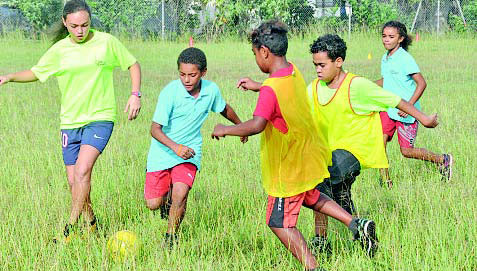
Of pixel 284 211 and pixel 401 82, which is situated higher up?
pixel 401 82

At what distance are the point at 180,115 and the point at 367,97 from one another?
141 centimetres

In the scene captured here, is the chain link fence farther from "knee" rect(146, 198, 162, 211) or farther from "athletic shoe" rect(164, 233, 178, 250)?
"athletic shoe" rect(164, 233, 178, 250)

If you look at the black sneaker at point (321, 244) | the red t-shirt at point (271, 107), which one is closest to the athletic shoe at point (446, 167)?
the black sneaker at point (321, 244)

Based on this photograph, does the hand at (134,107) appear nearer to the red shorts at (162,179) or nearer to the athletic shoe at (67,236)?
the red shorts at (162,179)

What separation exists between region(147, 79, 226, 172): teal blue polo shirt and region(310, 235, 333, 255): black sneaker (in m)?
1.12

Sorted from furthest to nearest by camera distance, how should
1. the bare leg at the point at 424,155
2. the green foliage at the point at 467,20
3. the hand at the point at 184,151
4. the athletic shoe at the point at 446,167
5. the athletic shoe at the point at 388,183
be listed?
the green foliage at the point at 467,20 < the bare leg at the point at 424,155 < the athletic shoe at the point at 446,167 < the athletic shoe at the point at 388,183 < the hand at the point at 184,151

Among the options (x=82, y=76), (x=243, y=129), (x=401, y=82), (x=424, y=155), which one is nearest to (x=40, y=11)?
(x=401, y=82)

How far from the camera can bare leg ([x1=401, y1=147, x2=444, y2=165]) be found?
7.34m

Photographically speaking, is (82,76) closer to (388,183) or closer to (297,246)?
(297,246)

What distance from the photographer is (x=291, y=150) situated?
4.56 meters

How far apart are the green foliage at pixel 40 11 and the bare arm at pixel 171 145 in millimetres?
19121

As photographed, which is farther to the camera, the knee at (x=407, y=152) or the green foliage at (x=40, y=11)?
the green foliage at (x=40, y=11)

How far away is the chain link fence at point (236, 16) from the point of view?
24.5m

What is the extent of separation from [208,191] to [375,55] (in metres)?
15.3
